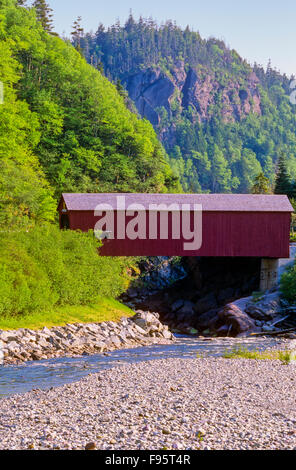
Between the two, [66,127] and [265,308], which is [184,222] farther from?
[66,127]

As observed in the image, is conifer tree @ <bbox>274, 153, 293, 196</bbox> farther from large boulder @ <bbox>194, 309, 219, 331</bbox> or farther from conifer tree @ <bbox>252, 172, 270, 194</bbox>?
large boulder @ <bbox>194, 309, 219, 331</bbox>

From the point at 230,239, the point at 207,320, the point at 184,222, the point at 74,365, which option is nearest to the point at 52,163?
the point at 184,222

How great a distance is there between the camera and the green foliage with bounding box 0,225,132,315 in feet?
78.6

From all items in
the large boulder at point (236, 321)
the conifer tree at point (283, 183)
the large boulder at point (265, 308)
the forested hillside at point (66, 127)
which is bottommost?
the large boulder at point (236, 321)

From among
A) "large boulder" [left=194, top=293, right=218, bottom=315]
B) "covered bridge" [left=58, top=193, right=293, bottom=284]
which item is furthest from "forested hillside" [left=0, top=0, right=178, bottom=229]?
"large boulder" [left=194, top=293, right=218, bottom=315]

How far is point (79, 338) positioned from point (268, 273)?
61.6 feet

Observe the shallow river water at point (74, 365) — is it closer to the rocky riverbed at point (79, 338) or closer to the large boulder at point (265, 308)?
the rocky riverbed at point (79, 338)

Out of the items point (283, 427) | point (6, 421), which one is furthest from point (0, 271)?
point (283, 427)

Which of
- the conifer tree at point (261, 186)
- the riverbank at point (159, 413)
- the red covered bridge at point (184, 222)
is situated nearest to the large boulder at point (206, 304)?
the red covered bridge at point (184, 222)

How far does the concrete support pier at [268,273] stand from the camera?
37784 millimetres

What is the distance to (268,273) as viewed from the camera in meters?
38.4

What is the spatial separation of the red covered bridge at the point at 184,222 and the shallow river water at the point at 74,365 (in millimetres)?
12927
